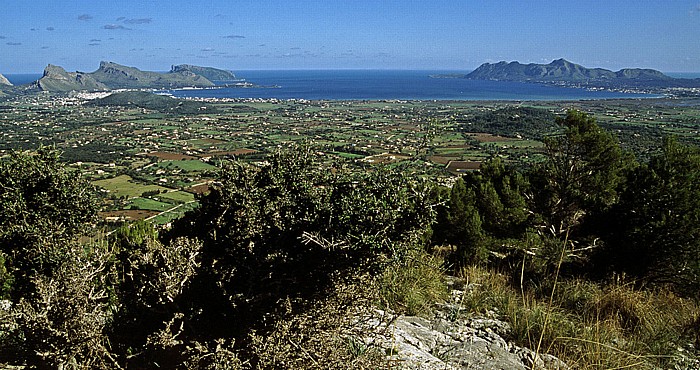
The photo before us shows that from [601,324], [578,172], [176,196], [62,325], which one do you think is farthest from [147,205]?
[601,324]

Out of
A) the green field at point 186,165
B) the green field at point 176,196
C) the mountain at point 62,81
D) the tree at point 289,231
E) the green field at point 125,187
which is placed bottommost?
the green field at point 125,187

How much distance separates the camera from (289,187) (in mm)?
3717

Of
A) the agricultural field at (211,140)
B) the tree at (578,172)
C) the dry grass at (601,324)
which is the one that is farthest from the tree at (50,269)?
the tree at (578,172)

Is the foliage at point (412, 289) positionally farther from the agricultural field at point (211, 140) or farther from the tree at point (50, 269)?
the tree at point (50, 269)

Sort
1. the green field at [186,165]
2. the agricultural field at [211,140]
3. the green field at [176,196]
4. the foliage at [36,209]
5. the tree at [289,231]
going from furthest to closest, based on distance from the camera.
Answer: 1. the green field at [186,165]
2. the green field at [176,196]
3. the agricultural field at [211,140]
4. the foliage at [36,209]
5. the tree at [289,231]

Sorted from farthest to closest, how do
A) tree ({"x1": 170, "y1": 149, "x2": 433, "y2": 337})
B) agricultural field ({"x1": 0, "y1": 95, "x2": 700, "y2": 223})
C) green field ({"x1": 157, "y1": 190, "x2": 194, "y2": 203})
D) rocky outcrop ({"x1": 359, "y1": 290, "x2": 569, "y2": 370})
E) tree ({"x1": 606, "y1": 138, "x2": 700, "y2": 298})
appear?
green field ({"x1": 157, "y1": 190, "x2": 194, "y2": 203}) → agricultural field ({"x1": 0, "y1": 95, "x2": 700, "y2": 223}) → tree ({"x1": 606, "y1": 138, "x2": 700, "y2": 298}) → rocky outcrop ({"x1": 359, "y1": 290, "x2": 569, "y2": 370}) → tree ({"x1": 170, "y1": 149, "x2": 433, "y2": 337})

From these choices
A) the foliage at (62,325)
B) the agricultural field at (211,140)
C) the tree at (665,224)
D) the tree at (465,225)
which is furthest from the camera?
the agricultural field at (211,140)

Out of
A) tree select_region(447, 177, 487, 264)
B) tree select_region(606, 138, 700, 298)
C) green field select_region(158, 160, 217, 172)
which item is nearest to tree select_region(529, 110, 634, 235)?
tree select_region(606, 138, 700, 298)

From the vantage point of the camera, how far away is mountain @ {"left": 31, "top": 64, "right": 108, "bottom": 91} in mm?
153125

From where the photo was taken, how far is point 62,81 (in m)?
161

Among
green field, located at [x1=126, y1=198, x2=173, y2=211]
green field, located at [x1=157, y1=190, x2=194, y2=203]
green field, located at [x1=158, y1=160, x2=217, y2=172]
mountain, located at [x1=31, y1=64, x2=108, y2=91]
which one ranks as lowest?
green field, located at [x1=126, y1=198, x2=173, y2=211]

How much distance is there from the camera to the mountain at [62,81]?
6029 inches

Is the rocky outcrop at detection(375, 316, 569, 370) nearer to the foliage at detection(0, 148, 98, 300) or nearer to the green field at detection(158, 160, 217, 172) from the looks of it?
the foliage at detection(0, 148, 98, 300)

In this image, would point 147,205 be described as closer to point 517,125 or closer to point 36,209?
point 36,209
